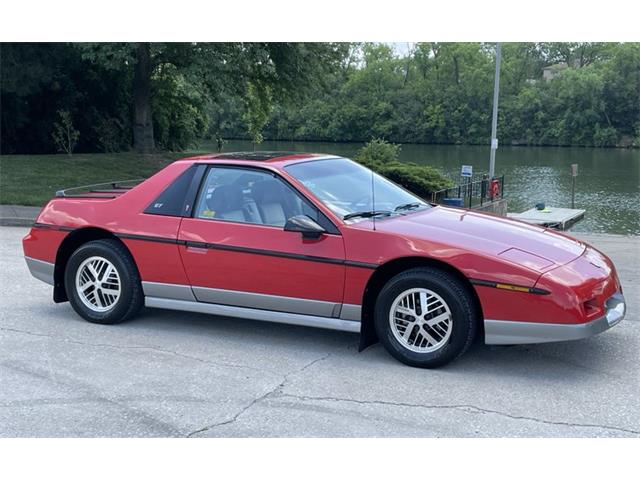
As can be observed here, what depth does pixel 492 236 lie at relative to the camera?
5.21 metres

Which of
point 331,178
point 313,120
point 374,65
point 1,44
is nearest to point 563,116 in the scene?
point 374,65

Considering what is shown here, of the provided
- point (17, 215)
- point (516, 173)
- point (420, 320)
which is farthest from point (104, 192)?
point (516, 173)

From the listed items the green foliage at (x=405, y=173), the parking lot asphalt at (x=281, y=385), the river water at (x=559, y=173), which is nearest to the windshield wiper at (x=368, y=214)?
the parking lot asphalt at (x=281, y=385)

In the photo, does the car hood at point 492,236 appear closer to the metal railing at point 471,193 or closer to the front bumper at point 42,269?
the front bumper at point 42,269

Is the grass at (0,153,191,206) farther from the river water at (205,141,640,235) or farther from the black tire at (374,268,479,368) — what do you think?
the river water at (205,141,640,235)

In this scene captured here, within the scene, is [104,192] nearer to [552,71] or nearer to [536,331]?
[536,331]

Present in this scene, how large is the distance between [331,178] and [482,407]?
2361 mm

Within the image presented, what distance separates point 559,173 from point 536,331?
154 ft

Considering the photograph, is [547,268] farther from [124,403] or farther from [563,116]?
[563,116]

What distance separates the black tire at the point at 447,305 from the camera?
15.9 ft

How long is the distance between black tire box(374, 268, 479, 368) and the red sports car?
0.03 ft

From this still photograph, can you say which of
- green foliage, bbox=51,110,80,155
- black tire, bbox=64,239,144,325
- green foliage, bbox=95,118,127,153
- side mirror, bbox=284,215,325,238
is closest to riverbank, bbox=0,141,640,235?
green foliage, bbox=51,110,80,155

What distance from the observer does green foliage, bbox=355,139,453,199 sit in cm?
1875

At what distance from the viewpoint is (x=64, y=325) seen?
619cm
